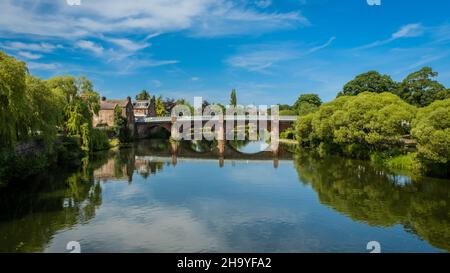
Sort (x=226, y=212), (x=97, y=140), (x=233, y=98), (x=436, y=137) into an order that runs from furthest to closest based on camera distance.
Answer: (x=233, y=98) < (x=97, y=140) < (x=436, y=137) < (x=226, y=212)

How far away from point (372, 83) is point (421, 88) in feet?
52.0

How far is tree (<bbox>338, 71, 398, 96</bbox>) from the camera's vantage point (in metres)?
91.8

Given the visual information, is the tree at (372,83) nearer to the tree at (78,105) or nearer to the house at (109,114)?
the house at (109,114)

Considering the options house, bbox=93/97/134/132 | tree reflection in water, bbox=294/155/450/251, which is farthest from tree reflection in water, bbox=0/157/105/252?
house, bbox=93/97/134/132

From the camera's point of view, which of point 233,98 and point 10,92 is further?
point 233,98

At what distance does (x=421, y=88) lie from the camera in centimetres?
7812

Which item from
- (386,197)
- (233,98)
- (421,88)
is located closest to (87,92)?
(386,197)

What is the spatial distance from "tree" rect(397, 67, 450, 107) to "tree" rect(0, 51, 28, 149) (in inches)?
2747

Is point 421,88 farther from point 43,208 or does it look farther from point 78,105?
point 43,208

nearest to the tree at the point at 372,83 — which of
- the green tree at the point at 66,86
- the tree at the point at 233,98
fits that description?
the tree at the point at 233,98

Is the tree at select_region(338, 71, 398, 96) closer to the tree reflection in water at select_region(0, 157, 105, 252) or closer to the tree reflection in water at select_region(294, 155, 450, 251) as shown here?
the tree reflection in water at select_region(294, 155, 450, 251)

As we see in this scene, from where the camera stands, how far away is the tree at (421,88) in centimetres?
7419

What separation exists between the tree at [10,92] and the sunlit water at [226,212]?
505 centimetres
